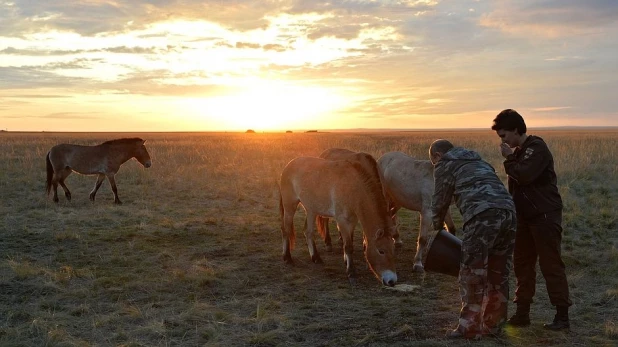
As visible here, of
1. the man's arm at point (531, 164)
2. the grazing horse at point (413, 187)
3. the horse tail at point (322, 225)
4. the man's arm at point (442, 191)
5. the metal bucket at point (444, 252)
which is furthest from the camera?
the horse tail at point (322, 225)

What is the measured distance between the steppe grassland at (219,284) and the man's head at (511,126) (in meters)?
2.09

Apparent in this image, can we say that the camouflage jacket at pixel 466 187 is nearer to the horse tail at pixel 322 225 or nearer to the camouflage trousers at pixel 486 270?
the camouflage trousers at pixel 486 270

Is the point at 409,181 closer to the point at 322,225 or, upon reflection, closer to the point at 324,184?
the point at 324,184

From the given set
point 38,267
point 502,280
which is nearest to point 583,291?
point 502,280

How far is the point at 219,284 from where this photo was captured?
24.3 ft

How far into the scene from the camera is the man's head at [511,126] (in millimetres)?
5227

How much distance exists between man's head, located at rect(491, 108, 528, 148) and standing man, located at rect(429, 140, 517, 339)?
397 mm

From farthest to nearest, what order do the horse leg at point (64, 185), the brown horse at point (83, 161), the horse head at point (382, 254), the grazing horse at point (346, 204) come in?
the brown horse at point (83, 161), the horse leg at point (64, 185), the grazing horse at point (346, 204), the horse head at point (382, 254)

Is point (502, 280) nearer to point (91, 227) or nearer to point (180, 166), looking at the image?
point (91, 227)

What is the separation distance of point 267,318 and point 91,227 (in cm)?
692

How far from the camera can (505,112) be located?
5312 mm

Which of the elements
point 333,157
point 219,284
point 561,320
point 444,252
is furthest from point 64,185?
point 561,320

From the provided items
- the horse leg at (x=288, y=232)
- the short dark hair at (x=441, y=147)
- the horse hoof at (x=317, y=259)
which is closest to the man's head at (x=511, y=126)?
the short dark hair at (x=441, y=147)

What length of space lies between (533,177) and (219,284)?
4.58 meters
